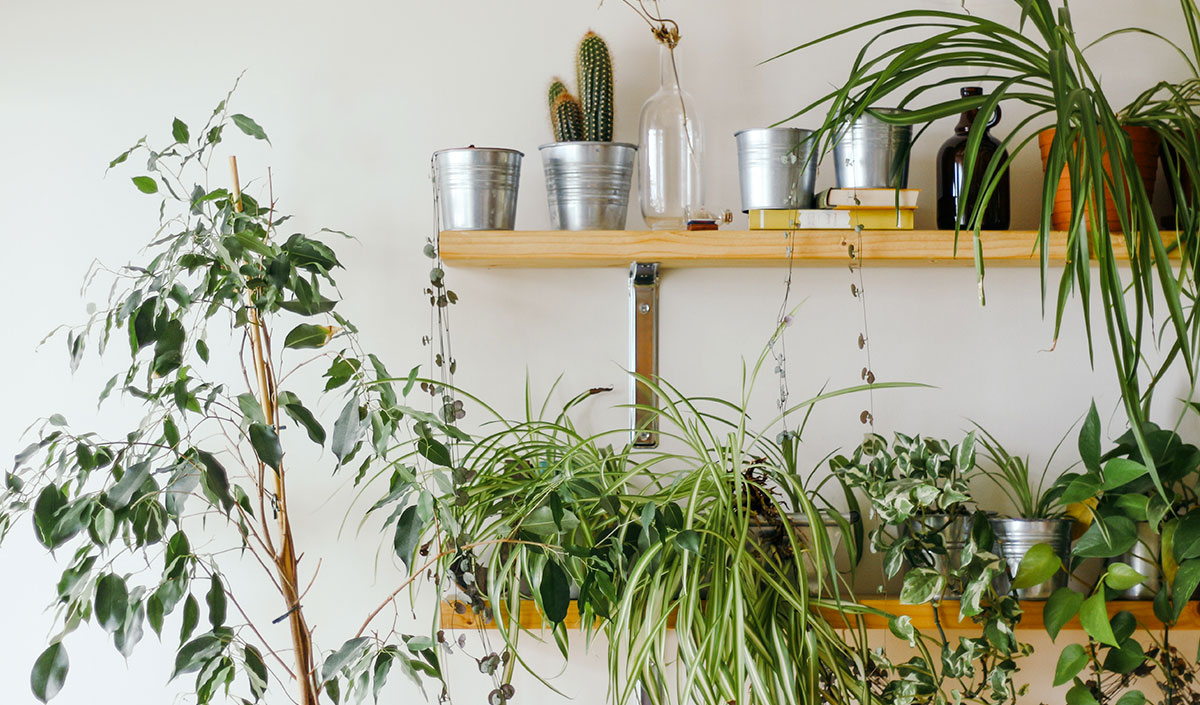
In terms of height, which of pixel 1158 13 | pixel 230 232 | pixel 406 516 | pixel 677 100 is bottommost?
pixel 406 516

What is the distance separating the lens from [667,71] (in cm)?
138

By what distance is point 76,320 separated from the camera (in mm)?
1404

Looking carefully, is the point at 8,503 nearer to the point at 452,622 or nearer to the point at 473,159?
the point at 452,622

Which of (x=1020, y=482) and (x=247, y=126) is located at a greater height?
(x=247, y=126)

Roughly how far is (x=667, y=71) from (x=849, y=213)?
339 mm

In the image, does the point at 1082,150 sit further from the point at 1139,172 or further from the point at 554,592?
the point at 554,592

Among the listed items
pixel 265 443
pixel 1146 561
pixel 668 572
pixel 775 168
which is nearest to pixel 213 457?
pixel 265 443

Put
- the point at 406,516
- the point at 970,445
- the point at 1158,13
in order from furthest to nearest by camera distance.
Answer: the point at 1158,13 → the point at 970,445 → the point at 406,516

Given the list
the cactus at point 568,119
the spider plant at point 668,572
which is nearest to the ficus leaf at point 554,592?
the spider plant at point 668,572

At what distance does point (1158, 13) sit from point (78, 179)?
168 cm

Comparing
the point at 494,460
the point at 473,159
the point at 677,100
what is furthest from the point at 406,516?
the point at 677,100

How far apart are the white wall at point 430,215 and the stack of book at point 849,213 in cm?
17

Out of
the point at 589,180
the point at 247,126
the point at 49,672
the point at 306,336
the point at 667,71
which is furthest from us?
the point at 667,71

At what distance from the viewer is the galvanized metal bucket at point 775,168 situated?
129 cm
